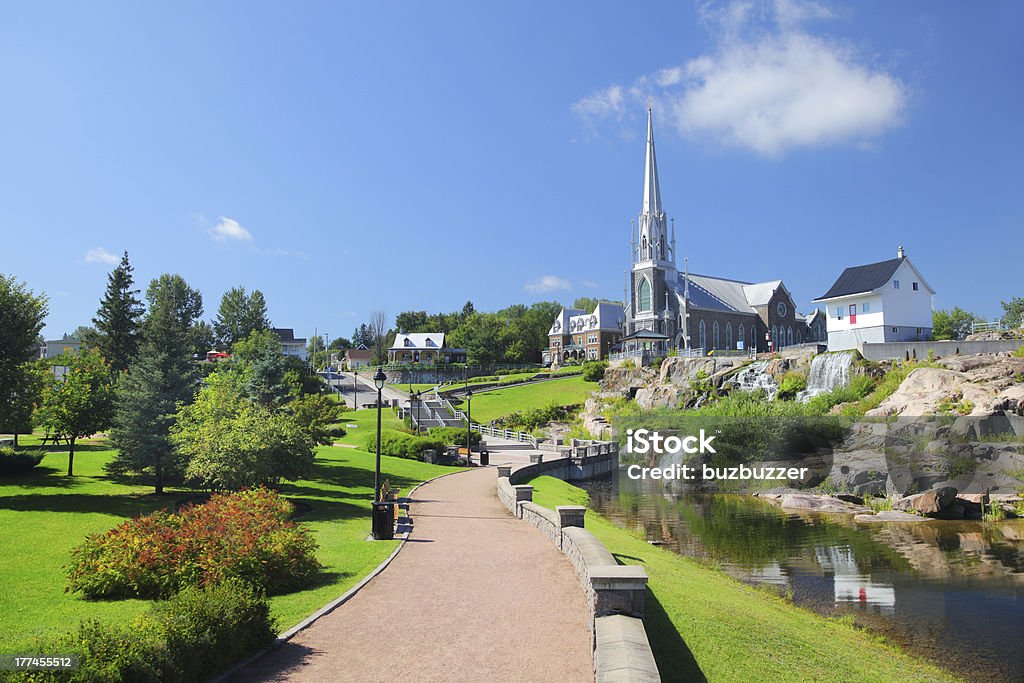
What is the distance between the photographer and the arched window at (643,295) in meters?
99.3

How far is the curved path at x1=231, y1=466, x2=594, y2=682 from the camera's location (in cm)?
889

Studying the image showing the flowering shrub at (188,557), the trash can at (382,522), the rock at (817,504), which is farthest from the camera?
the rock at (817,504)

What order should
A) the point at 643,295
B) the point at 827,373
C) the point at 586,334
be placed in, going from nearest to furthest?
the point at 827,373
the point at 643,295
the point at 586,334

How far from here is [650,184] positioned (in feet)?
334

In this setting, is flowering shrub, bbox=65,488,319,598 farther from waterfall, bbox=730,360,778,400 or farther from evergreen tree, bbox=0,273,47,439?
waterfall, bbox=730,360,778,400

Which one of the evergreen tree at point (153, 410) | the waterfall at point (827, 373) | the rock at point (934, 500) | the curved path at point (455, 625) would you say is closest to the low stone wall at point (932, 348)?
the waterfall at point (827, 373)

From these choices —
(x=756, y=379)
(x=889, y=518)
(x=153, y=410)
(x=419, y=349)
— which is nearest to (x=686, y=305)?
(x=756, y=379)

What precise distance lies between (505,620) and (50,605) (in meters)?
7.93

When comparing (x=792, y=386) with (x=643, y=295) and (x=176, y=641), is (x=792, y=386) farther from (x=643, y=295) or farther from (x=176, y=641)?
(x=176, y=641)

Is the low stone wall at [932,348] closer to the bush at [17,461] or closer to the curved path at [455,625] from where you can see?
the curved path at [455,625]

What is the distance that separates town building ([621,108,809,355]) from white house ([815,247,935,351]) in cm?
3443

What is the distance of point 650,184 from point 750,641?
96.2 metres

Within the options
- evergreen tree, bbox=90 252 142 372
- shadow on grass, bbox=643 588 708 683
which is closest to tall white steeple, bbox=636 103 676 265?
evergreen tree, bbox=90 252 142 372

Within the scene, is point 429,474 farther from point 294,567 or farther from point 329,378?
point 329,378
